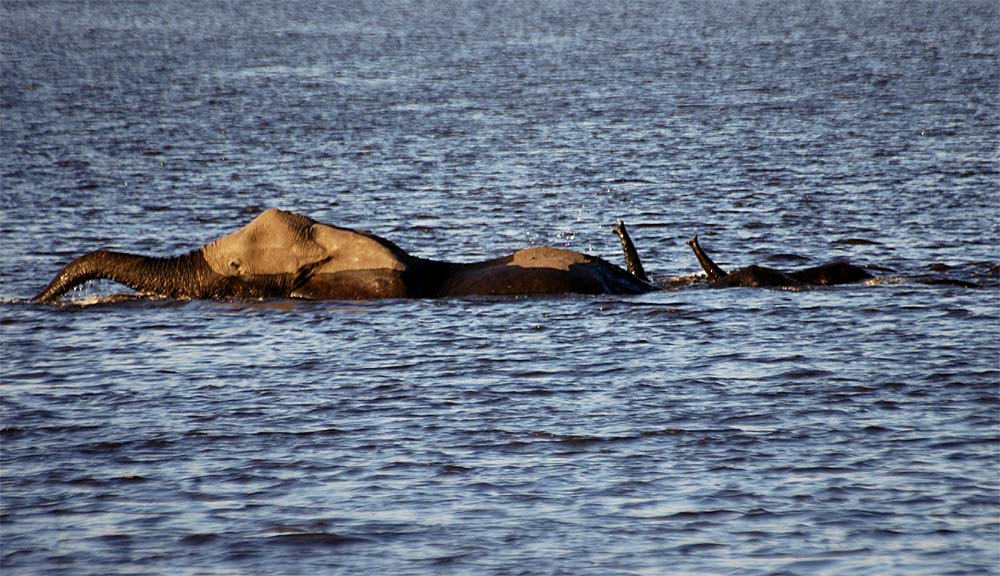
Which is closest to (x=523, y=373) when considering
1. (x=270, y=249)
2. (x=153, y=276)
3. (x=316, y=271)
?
(x=316, y=271)

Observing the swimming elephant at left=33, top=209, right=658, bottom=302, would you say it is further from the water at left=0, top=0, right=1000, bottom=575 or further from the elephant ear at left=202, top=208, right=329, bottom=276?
the water at left=0, top=0, right=1000, bottom=575

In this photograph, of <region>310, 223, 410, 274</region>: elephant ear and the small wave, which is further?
the small wave

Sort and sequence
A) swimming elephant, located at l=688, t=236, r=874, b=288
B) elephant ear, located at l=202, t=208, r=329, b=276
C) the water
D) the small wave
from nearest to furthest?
the water
elephant ear, located at l=202, t=208, r=329, b=276
swimming elephant, located at l=688, t=236, r=874, b=288
the small wave

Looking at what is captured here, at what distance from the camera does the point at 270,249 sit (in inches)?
655

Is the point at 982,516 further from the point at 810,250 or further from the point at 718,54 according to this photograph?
the point at 718,54

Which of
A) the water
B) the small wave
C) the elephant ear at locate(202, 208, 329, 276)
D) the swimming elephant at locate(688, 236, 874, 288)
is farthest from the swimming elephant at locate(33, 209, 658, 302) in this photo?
the small wave

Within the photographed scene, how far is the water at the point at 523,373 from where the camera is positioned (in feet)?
31.8

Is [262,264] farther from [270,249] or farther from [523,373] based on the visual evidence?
[523,373]

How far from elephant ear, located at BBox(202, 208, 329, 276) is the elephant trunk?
0.21m

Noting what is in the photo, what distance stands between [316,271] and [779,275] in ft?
16.3

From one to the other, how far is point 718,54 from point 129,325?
46.1 metres

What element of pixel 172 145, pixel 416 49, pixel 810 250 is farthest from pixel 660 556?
pixel 416 49

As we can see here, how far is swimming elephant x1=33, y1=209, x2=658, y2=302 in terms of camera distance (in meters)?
16.6

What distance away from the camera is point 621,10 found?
347 feet
